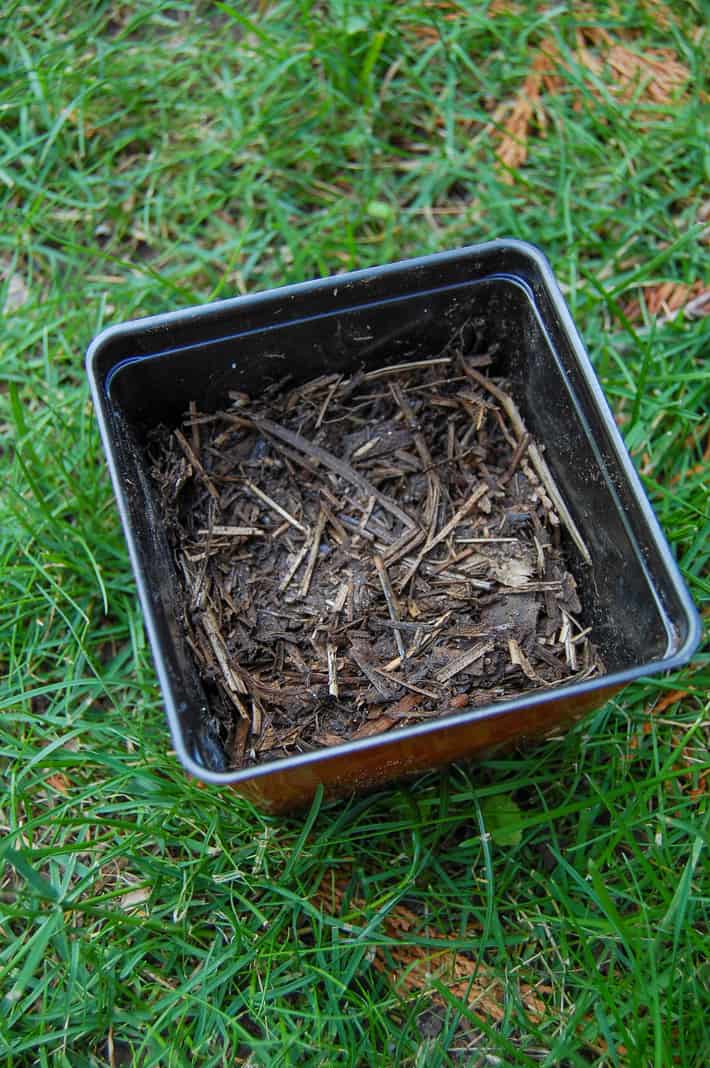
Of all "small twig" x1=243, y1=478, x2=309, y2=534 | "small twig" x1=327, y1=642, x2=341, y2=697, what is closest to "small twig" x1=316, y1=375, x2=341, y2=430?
"small twig" x1=243, y1=478, x2=309, y2=534

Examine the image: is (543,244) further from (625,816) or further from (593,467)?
(625,816)

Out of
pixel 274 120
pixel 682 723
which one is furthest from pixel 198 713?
pixel 274 120

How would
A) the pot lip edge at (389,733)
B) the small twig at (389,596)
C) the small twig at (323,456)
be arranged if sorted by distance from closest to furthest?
the pot lip edge at (389,733) < the small twig at (389,596) < the small twig at (323,456)

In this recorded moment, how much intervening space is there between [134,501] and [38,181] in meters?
1.01

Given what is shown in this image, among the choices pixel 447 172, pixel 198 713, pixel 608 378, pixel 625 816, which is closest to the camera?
pixel 198 713

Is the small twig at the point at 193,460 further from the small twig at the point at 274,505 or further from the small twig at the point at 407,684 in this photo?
the small twig at the point at 407,684

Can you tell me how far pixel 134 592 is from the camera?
169cm

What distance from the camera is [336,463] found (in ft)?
5.13

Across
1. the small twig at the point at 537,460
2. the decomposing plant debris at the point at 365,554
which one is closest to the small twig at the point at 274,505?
the decomposing plant debris at the point at 365,554

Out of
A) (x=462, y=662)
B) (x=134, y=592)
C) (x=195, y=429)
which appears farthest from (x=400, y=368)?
(x=134, y=592)

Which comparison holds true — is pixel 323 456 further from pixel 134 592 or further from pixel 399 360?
pixel 134 592

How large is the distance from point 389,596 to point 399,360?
40 centimetres

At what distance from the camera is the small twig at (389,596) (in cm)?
145

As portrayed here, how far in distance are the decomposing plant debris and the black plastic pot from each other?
4 cm
